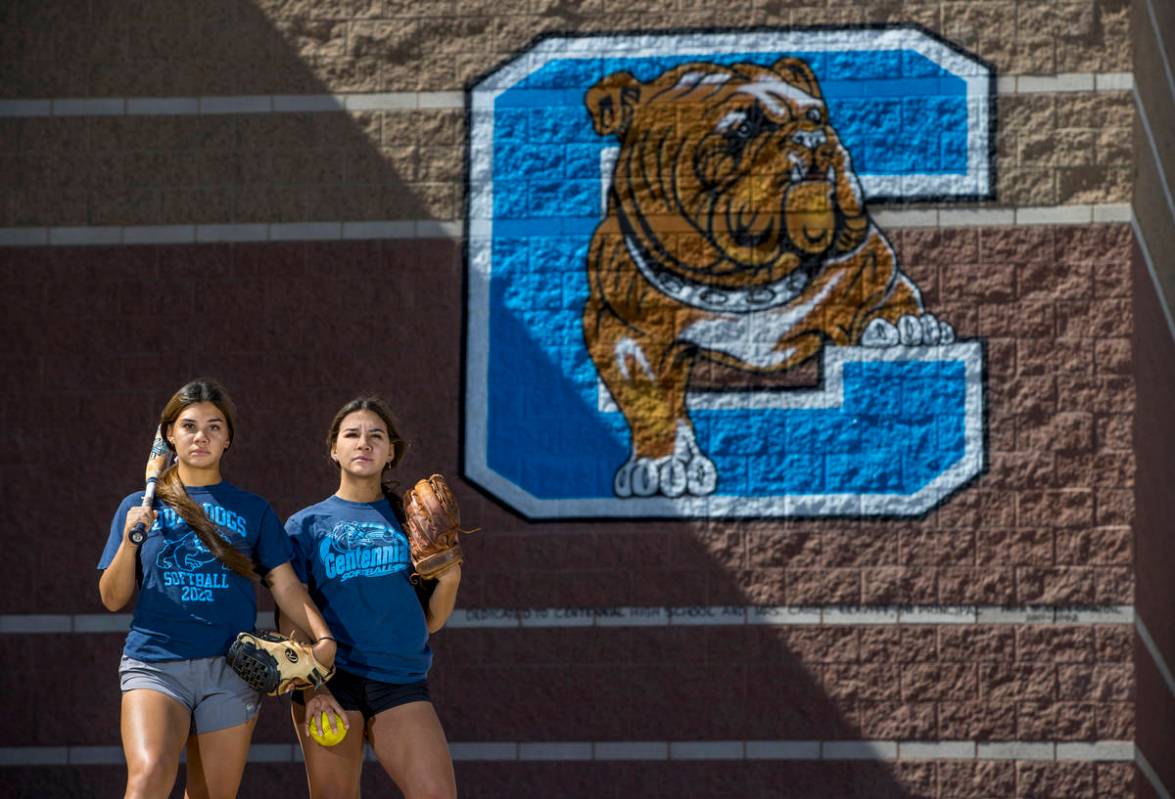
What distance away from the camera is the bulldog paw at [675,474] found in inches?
387

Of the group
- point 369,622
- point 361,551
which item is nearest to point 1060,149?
point 361,551

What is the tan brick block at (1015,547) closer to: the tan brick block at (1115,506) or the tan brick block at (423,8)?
the tan brick block at (1115,506)

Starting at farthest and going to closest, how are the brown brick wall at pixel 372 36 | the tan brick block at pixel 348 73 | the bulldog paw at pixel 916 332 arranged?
the tan brick block at pixel 348 73 < the brown brick wall at pixel 372 36 < the bulldog paw at pixel 916 332

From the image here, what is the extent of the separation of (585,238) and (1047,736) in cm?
384

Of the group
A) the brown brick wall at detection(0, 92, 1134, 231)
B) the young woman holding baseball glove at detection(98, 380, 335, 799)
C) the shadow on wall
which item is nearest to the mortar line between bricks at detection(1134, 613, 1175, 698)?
the shadow on wall

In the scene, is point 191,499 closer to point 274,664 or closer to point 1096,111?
point 274,664

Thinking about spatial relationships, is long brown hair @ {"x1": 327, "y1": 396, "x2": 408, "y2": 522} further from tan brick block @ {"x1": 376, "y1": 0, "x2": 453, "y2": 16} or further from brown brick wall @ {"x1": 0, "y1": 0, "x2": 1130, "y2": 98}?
tan brick block @ {"x1": 376, "y1": 0, "x2": 453, "y2": 16}

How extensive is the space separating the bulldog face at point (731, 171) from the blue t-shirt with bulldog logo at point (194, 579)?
157 inches

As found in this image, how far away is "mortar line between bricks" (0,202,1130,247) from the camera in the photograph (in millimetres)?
9820

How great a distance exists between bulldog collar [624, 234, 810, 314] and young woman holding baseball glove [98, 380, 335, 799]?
3815 mm

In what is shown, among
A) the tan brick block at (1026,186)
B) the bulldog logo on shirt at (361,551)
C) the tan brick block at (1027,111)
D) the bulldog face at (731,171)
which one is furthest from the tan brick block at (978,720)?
the bulldog logo on shirt at (361,551)

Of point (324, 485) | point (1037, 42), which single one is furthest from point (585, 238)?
point (1037, 42)

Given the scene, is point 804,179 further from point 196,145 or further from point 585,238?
point 196,145

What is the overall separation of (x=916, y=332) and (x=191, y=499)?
4676 mm
